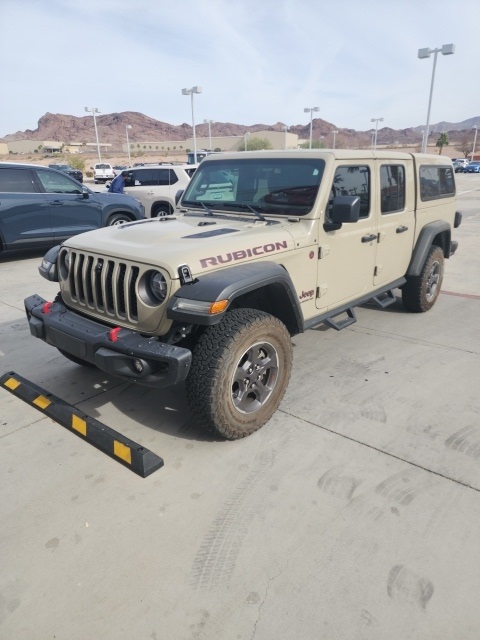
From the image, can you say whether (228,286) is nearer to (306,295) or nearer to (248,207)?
(306,295)

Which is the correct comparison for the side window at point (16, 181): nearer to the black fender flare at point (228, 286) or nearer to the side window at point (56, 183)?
the side window at point (56, 183)

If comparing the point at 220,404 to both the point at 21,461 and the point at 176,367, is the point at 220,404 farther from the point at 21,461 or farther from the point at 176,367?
the point at 21,461

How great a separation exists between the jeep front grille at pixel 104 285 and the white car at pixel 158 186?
910cm

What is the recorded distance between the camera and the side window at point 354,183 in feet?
11.9

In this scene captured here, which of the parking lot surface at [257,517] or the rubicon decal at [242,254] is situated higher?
the rubicon decal at [242,254]

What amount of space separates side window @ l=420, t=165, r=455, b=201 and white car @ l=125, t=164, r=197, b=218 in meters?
7.63

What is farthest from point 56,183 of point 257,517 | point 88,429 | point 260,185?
point 257,517

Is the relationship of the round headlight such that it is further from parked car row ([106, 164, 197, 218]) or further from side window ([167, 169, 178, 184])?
side window ([167, 169, 178, 184])

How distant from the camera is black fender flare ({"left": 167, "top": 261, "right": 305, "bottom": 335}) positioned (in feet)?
8.30

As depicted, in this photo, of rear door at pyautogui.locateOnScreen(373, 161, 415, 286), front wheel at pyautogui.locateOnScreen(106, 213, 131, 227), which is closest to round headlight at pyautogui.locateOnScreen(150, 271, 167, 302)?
rear door at pyautogui.locateOnScreen(373, 161, 415, 286)

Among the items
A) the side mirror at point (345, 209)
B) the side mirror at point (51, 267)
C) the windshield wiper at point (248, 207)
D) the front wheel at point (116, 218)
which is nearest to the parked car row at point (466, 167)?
the front wheel at point (116, 218)

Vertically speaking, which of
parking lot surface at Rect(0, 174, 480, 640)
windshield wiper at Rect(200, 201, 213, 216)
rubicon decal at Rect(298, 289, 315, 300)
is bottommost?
parking lot surface at Rect(0, 174, 480, 640)

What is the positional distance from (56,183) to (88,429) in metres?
6.71

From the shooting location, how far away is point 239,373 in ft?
9.57
